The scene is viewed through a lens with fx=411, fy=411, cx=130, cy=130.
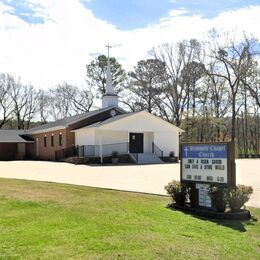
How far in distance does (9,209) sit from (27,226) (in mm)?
1657

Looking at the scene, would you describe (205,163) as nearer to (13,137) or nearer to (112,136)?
(112,136)

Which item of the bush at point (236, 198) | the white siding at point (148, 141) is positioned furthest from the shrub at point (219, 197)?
the white siding at point (148, 141)

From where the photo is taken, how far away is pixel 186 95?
170 ft

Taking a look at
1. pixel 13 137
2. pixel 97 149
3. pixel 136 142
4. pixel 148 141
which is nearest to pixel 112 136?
pixel 97 149

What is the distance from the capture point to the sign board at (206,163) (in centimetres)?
888

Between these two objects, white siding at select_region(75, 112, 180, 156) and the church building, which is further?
white siding at select_region(75, 112, 180, 156)

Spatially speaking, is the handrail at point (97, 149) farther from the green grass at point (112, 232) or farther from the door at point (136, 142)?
the green grass at point (112, 232)

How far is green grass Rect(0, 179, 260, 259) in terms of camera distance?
545cm

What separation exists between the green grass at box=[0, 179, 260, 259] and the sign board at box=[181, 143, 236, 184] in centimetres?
103

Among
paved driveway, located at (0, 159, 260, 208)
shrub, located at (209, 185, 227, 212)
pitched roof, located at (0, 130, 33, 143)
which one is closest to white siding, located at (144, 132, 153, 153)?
paved driveway, located at (0, 159, 260, 208)

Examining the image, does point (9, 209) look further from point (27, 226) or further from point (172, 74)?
point (172, 74)

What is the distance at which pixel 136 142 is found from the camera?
35.5 m

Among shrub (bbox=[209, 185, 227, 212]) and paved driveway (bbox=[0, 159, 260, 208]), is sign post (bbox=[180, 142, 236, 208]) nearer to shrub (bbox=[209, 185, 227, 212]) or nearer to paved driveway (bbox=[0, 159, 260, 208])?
shrub (bbox=[209, 185, 227, 212])

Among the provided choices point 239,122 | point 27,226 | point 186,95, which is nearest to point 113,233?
point 27,226
